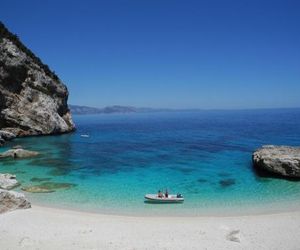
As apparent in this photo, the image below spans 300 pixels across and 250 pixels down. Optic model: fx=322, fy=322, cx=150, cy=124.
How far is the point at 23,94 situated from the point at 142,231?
67.7 m

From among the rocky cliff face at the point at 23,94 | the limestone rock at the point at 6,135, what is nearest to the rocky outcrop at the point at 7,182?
the limestone rock at the point at 6,135

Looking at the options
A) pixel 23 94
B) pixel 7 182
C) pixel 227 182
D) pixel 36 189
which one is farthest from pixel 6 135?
pixel 227 182

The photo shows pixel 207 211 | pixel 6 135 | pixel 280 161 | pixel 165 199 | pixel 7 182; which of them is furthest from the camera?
pixel 6 135

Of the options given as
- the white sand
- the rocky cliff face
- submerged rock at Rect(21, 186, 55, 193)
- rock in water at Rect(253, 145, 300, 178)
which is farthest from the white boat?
the rocky cliff face

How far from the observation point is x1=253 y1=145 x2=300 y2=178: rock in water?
3412 cm

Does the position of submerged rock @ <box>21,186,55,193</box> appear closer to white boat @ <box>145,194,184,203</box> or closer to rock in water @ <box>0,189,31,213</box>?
rock in water @ <box>0,189,31,213</box>

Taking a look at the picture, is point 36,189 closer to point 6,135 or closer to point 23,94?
point 6,135

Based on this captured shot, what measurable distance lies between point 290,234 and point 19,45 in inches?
3255

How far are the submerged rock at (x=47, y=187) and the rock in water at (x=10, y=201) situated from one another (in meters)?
5.67

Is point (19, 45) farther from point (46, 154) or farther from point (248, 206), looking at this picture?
point (248, 206)

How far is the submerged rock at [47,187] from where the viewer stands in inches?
1207

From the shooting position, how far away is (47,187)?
3198cm

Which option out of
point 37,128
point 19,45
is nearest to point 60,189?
point 37,128

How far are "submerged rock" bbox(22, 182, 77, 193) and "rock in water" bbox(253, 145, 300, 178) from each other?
21552 millimetres
